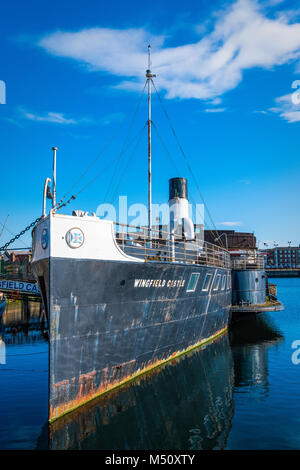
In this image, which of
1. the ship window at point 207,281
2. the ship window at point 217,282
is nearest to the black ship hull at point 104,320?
the ship window at point 207,281

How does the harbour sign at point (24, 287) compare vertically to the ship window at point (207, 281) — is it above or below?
below

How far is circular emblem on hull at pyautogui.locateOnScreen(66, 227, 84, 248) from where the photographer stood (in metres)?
9.66

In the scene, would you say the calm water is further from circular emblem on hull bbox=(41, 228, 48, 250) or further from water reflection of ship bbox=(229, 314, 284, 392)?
circular emblem on hull bbox=(41, 228, 48, 250)

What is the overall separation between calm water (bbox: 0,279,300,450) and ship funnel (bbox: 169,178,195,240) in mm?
7285

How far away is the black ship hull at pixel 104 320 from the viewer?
922 centimetres

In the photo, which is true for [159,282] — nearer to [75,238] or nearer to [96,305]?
[96,305]

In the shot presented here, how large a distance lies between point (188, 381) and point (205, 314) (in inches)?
209

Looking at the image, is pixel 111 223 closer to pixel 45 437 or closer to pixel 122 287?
pixel 122 287

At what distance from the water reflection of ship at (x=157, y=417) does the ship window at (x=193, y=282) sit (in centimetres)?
357

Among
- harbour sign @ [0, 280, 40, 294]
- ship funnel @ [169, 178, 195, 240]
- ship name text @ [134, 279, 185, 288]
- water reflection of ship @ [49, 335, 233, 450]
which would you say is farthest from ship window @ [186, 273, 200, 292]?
harbour sign @ [0, 280, 40, 294]

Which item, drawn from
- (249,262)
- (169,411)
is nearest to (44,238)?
(169,411)

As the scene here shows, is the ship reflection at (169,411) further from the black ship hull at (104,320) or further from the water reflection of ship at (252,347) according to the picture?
the black ship hull at (104,320)

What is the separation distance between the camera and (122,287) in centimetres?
1088
